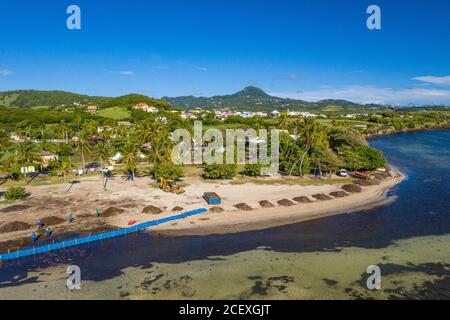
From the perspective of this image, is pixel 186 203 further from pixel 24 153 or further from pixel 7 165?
pixel 7 165

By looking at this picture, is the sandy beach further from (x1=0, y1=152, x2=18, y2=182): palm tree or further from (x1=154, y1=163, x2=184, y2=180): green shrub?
(x1=0, y1=152, x2=18, y2=182): palm tree

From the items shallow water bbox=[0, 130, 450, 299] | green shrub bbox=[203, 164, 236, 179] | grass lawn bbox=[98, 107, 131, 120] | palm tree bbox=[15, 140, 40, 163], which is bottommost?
shallow water bbox=[0, 130, 450, 299]

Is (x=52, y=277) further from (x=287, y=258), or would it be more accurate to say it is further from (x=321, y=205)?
(x=321, y=205)

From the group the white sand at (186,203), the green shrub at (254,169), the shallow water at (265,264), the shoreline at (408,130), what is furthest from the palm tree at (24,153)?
the shoreline at (408,130)

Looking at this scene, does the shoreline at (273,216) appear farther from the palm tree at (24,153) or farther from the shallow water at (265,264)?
the palm tree at (24,153)

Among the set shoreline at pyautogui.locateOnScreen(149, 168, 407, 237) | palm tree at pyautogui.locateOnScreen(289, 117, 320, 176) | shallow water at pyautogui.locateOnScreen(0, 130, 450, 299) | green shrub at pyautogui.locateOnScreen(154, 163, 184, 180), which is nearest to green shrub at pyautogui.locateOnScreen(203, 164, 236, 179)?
green shrub at pyautogui.locateOnScreen(154, 163, 184, 180)
